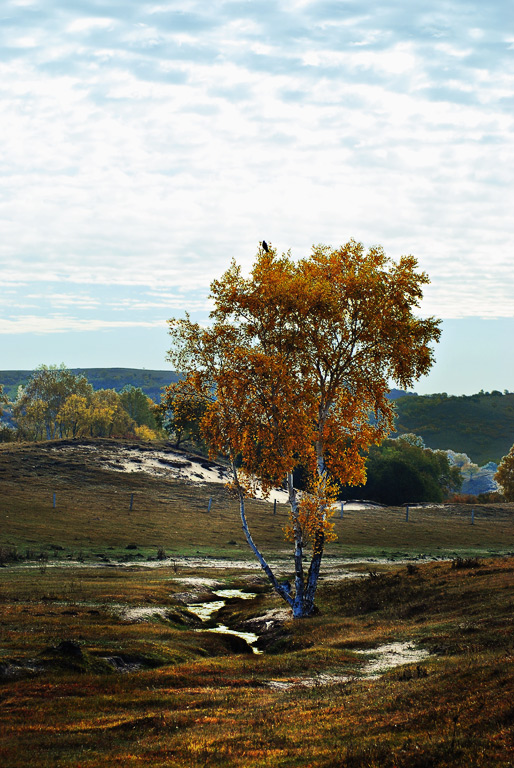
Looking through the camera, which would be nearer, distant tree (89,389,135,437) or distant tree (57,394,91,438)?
distant tree (57,394,91,438)

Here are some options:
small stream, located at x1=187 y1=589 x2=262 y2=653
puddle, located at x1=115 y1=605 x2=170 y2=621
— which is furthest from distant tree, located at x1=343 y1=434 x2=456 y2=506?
puddle, located at x1=115 y1=605 x2=170 y2=621

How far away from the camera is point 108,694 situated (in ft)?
67.9

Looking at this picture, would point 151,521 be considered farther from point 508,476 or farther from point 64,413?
point 64,413

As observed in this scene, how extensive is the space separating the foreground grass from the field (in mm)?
78

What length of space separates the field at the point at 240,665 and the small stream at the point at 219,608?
545 mm

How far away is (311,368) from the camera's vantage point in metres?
38.6

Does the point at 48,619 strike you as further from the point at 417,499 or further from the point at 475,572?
the point at 417,499

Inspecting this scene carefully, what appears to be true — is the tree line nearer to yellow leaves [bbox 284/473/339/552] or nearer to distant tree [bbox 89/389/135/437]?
distant tree [bbox 89/389/135/437]

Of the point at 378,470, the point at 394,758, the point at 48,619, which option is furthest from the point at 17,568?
the point at 378,470

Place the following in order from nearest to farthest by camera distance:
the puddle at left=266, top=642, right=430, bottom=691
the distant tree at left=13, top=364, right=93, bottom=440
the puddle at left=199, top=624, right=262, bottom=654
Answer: the puddle at left=266, top=642, right=430, bottom=691 < the puddle at left=199, top=624, right=262, bottom=654 < the distant tree at left=13, top=364, right=93, bottom=440

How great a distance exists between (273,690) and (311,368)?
2046 cm

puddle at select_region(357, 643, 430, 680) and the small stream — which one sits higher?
puddle at select_region(357, 643, 430, 680)

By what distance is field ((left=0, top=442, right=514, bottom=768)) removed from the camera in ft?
44.3

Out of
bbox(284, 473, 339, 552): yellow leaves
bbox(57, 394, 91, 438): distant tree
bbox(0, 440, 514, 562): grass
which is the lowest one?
bbox(0, 440, 514, 562): grass
